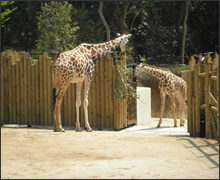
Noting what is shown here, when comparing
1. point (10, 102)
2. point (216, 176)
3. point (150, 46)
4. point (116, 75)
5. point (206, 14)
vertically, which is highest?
point (206, 14)

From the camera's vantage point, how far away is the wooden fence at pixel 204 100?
24.4ft

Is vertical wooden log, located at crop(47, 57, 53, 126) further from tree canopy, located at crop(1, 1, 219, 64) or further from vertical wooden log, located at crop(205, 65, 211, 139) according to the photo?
tree canopy, located at crop(1, 1, 219, 64)

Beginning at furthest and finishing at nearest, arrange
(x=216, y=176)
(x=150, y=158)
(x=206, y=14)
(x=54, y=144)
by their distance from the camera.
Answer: (x=206, y=14), (x=54, y=144), (x=150, y=158), (x=216, y=176)

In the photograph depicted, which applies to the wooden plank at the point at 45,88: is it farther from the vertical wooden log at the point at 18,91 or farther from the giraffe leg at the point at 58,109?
the giraffe leg at the point at 58,109

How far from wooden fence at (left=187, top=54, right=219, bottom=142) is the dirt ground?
2.07 ft

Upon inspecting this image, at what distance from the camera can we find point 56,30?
21.1m

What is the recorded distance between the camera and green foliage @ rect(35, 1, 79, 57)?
20.8 m

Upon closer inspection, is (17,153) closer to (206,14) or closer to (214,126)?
(214,126)

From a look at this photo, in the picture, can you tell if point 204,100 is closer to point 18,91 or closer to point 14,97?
point 18,91

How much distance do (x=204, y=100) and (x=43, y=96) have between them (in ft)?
15.8

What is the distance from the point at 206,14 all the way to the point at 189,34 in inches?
69.7

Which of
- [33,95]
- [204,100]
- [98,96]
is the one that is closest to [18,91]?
[33,95]

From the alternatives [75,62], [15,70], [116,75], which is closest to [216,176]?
[75,62]

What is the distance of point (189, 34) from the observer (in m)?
24.7
